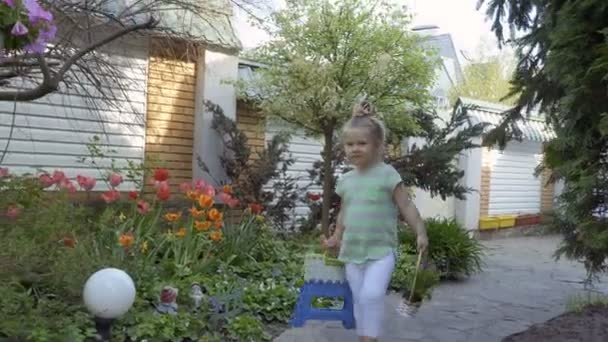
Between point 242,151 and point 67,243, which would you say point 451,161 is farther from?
point 67,243

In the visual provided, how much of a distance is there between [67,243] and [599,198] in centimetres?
392

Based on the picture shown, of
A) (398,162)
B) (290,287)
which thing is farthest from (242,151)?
(290,287)

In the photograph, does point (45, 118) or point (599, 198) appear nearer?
point (599, 198)

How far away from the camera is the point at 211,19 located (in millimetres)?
6887

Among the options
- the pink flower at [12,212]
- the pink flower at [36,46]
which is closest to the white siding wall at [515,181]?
the pink flower at [12,212]

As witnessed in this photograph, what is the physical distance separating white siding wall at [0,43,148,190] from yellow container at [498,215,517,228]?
976cm

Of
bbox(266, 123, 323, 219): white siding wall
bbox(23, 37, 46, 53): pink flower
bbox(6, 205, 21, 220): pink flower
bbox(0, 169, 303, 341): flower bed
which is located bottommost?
bbox(0, 169, 303, 341): flower bed

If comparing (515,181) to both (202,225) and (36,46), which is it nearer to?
(202,225)

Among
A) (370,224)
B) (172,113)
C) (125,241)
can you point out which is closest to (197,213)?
(125,241)

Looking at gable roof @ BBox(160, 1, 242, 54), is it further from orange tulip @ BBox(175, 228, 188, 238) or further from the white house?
orange tulip @ BBox(175, 228, 188, 238)

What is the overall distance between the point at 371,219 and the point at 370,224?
0.09 feet

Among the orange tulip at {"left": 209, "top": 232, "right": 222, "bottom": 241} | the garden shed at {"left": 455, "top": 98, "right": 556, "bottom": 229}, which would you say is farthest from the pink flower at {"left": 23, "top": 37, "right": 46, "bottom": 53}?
the garden shed at {"left": 455, "top": 98, "right": 556, "bottom": 229}

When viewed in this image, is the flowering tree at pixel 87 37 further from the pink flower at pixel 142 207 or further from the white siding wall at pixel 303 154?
the white siding wall at pixel 303 154

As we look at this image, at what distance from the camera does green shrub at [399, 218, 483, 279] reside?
826cm
